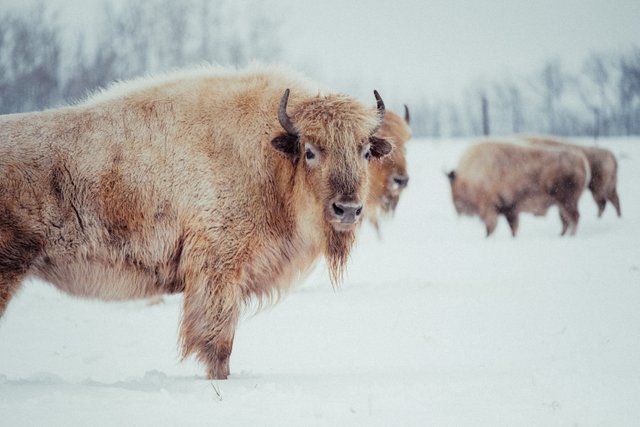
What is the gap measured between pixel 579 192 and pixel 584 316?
932 cm

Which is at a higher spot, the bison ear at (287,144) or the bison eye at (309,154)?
the bison ear at (287,144)

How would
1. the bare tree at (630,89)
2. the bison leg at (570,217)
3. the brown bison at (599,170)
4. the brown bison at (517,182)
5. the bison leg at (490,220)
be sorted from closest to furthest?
1. the bare tree at (630,89)
2. the bison leg at (570,217)
3. the bison leg at (490,220)
4. the brown bison at (517,182)
5. the brown bison at (599,170)

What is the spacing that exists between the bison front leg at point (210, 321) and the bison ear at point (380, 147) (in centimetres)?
156

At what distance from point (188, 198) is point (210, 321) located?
0.93 metres

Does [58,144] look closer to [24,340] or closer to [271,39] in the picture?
[24,340]

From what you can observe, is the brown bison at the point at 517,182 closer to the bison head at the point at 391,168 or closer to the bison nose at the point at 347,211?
the bison head at the point at 391,168

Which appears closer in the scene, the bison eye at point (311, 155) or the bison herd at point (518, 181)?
the bison eye at point (311, 155)

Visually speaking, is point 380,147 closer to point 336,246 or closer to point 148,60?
point 336,246

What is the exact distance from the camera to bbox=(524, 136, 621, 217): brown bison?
15.2m

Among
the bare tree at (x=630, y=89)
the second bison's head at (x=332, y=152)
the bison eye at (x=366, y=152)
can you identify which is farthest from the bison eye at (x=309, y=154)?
the bare tree at (x=630, y=89)

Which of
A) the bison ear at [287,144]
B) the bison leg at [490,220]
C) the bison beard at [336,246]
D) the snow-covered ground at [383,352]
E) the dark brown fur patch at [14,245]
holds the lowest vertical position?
the bison leg at [490,220]

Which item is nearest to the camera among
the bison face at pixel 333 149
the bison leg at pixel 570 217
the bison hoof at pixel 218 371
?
the bison face at pixel 333 149

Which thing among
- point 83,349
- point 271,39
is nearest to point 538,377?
point 83,349

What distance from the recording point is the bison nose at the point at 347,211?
3.69m
